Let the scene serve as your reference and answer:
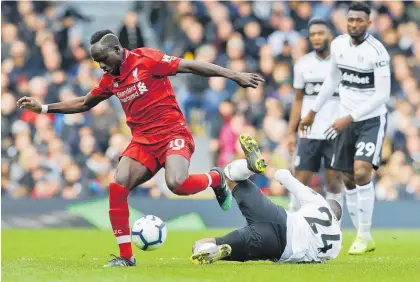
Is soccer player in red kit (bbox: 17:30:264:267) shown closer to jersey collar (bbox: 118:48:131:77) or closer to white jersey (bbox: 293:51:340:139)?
jersey collar (bbox: 118:48:131:77)

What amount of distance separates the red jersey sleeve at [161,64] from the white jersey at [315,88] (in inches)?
162

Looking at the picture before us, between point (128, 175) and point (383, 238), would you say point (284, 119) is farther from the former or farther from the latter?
point (128, 175)

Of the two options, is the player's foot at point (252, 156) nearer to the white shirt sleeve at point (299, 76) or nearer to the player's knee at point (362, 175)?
the player's knee at point (362, 175)

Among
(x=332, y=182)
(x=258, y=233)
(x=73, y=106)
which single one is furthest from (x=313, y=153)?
(x=258, y=233)

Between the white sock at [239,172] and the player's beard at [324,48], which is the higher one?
the player's beard at [324,48]

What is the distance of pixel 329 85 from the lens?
43.0ft

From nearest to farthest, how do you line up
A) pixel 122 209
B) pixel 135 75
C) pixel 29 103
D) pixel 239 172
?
pixel 239 172, pixel 122 209, pixel 135 75, pixel 29 103

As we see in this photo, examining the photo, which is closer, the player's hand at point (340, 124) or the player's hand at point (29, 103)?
the player's hand at point (29, 103)

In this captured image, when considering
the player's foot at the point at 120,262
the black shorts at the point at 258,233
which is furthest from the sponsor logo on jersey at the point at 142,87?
the player's foot at the point at 120,262

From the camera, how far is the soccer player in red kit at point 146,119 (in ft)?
32.9

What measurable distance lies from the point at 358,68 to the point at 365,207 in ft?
5.62

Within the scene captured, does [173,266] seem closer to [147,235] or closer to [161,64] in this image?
[147,235]

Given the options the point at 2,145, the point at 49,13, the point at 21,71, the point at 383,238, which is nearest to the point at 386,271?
the point at 383,238

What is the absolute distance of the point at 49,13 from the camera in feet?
73.4
